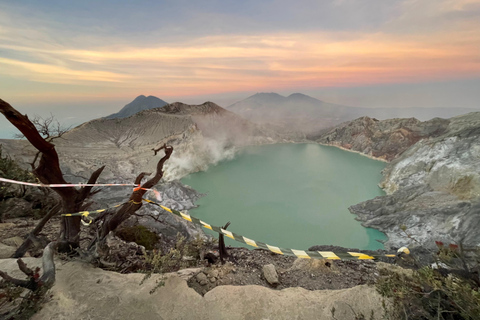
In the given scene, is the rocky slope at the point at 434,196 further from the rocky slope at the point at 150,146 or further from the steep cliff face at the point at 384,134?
the rocky slope at the point at 150,146

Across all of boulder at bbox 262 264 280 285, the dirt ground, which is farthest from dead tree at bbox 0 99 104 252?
boulder at bbox 262 264 280 285

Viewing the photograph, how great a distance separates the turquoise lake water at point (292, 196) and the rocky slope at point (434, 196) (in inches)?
69.7

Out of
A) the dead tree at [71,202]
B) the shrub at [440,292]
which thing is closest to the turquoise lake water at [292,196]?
the dead tree at [71,202]

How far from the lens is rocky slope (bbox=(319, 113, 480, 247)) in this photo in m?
15.8

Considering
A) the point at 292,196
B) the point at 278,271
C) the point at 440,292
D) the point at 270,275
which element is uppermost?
the point at 440,292

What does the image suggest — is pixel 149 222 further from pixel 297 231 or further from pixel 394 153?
pixel 394 153

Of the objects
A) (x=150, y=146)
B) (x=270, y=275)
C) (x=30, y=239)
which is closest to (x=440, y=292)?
(x=270, y=275)

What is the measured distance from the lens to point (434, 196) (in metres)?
20.4

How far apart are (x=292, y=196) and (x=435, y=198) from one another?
12630 mm

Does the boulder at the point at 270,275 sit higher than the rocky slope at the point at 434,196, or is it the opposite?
the boulder at the point at 270,275

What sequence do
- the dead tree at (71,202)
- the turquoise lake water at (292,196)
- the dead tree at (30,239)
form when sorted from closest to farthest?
the dead tree at (71,202) → the dead tree at (30,239) → the turquoise lake water at (292,196)

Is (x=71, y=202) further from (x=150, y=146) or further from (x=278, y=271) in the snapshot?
(x=150, y=146)

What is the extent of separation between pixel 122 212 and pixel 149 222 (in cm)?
802

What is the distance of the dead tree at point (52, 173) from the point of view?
3410mm
